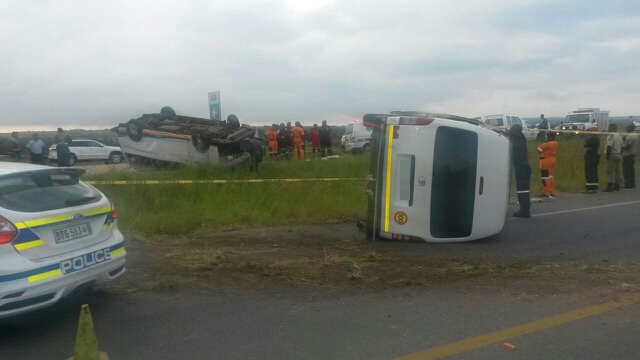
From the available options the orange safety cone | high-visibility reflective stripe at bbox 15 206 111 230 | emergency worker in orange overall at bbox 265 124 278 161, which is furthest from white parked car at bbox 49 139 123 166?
the orange safety cone

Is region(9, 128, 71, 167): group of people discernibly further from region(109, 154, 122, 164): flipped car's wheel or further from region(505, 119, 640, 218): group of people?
region(109, 154, 122, 164): flipped car's wheel

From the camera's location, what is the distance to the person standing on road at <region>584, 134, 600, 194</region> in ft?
52.2

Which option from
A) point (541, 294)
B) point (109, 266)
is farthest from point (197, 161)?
point (541, 294)

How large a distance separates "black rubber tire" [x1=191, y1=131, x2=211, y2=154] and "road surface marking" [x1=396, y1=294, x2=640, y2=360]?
11.7 metres

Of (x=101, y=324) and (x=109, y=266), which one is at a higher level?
(x=109, y=266)

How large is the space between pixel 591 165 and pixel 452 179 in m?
8.85

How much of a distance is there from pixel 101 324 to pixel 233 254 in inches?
111

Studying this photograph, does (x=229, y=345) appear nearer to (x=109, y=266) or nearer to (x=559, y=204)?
(x=109, y=266)

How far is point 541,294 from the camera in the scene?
6328mm

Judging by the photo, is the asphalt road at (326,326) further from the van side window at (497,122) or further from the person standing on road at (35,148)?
the van side window at (497,122)

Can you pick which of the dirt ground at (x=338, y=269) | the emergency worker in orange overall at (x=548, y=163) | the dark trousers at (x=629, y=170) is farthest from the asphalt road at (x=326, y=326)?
the dark trousers at (x=629, y=170)

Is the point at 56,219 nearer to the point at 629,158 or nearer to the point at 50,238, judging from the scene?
the point at 50,238

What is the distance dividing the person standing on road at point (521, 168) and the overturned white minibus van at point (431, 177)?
114 inches

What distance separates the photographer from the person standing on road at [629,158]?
17.1 m
